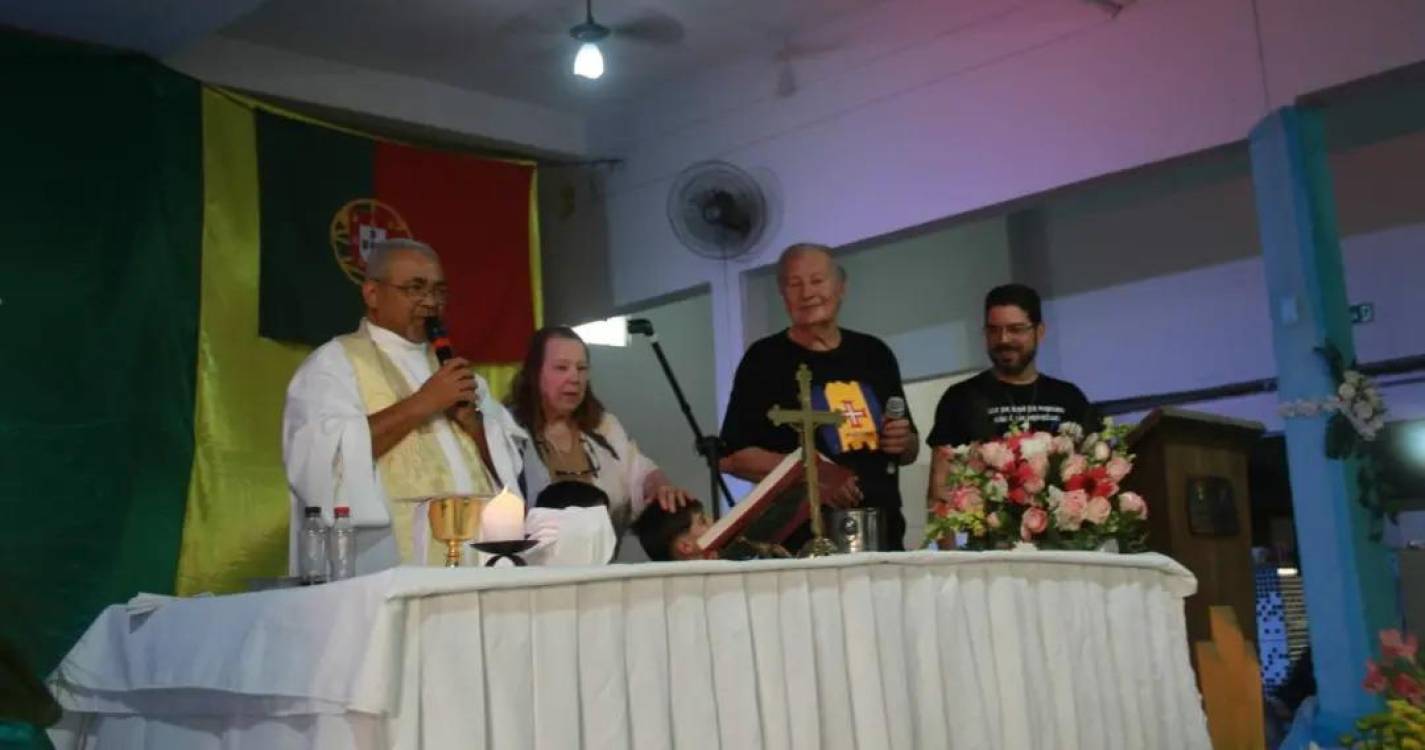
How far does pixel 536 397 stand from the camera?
3352 millimetres

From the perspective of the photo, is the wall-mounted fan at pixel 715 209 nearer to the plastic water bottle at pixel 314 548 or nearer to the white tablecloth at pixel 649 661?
the white tablecloth at pixel 649 661

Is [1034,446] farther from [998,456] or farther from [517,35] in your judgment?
[517,35]

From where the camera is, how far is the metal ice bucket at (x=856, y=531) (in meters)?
2.40

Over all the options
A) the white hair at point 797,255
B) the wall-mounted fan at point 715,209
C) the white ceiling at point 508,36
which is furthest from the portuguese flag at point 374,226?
the white hair at point 797,255

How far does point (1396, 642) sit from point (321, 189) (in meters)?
4.61

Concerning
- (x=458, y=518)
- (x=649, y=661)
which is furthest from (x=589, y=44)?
(x=649, y=661)

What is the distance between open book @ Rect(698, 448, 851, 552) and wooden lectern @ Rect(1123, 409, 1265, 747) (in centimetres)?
119

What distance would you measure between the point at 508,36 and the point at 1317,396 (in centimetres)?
359

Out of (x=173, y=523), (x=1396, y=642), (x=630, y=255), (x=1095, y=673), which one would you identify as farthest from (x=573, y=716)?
(x=630, y=255)

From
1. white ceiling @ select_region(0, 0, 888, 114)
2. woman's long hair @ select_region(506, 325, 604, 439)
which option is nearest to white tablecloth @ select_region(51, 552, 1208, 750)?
woman's long hair @ select_region(506, 325, 604, 439)

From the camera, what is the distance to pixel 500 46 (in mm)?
5961

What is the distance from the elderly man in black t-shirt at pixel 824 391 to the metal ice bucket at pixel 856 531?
84 cm

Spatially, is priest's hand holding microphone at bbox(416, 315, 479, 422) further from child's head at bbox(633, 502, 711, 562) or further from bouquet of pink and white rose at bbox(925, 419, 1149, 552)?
bouquet of pink and white rose at bbox(925, 419, 1149, 552)

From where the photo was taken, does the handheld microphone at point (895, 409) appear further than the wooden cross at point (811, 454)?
Yes
